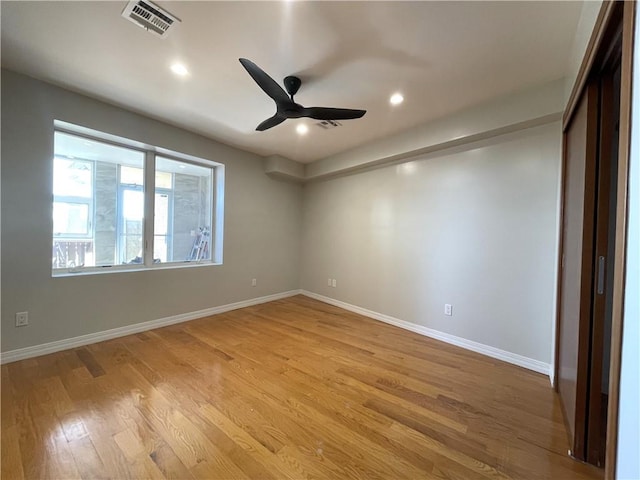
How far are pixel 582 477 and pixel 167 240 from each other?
429cm

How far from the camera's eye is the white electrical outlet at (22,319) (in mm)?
2244

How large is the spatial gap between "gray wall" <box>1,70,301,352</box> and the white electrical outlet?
4 cm

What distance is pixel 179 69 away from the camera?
6.82 ft

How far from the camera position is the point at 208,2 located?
1.47 metres

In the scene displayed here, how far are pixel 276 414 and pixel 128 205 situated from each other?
2.97 meters

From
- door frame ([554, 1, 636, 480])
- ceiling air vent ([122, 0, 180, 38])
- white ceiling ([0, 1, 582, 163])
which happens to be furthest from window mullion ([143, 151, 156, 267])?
door frame ([554, 1, 636, 480])

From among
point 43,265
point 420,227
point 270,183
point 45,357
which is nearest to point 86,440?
point 45,357

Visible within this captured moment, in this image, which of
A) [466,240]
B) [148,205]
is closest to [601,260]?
[466,240]

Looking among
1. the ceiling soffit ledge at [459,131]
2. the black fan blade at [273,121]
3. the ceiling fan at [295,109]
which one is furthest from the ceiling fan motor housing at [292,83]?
the ceiling soffit ledge at [459,131]

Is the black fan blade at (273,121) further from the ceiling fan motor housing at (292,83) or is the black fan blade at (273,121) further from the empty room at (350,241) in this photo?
the ceiling fan motor housing at (292,83)

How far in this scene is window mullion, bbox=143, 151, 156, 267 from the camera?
3.17 meters

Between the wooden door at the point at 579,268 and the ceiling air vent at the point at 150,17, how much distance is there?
8.48 ft

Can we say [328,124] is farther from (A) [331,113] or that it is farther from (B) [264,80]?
(B) [264,80]

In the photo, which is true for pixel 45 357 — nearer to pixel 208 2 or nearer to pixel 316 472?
pixel 316 472
